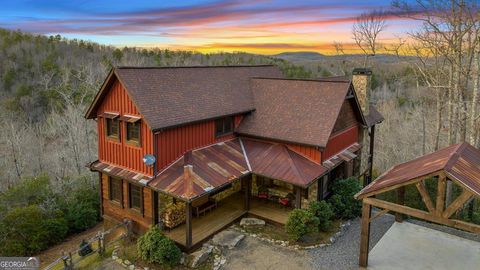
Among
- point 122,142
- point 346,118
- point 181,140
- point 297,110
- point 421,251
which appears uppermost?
point 297,110

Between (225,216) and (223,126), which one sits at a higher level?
(223,126)

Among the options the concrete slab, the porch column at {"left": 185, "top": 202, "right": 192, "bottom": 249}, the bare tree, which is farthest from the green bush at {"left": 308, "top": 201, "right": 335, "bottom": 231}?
the bare tree

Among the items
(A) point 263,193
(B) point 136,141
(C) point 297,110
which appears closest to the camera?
(B) point 136,141

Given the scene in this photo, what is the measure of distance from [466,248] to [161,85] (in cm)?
1367

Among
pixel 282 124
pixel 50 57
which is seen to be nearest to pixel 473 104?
pixel 282 124

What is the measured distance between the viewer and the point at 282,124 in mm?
16500

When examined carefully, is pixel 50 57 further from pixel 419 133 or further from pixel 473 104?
pixel 473 104

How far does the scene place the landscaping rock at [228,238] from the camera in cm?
1354

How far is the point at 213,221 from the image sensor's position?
Answer: 15078 mm

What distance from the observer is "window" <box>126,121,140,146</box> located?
14023mm

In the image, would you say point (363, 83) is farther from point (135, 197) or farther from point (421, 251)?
point (135, 197)

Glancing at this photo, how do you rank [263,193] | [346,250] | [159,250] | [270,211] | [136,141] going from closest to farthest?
[159,250], [346,250], [136,141], [270,211], [263,193]

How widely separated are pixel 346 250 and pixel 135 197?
886 cm

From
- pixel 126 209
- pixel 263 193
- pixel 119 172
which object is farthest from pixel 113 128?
pixel 263 193
